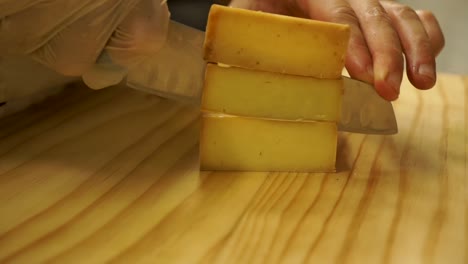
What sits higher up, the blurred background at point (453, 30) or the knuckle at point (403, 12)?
the knuckle at point (403, 12)

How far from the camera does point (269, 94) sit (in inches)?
30.0

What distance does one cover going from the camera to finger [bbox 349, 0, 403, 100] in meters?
0.80

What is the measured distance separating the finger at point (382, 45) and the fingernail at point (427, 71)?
38 mm

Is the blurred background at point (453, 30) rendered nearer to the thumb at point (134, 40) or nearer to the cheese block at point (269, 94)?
the cheese block at point (269, 94)

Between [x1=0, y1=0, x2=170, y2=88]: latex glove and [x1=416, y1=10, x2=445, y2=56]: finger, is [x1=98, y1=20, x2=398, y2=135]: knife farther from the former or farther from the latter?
[x1=416, y1=10, x2=445, y2=56]: finger

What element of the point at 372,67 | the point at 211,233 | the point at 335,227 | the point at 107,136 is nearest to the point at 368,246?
the point at 335,227

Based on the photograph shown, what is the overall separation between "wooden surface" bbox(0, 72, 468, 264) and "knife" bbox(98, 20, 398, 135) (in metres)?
0.04

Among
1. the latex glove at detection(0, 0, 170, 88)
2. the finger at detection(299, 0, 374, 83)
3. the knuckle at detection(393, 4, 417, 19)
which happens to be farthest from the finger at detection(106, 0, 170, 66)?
the knuckle at detection(393, 4, 417, 19)

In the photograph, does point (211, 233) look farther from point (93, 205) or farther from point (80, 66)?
point (80, 66)

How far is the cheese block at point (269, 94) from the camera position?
2.47 ft

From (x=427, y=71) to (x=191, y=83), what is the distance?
33cm

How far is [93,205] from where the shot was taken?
2.22ft

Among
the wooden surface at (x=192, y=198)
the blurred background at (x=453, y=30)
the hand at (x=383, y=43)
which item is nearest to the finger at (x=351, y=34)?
the hand at (x=383, y=43)

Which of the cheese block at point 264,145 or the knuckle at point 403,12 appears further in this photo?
the knuckle at point 403,12
